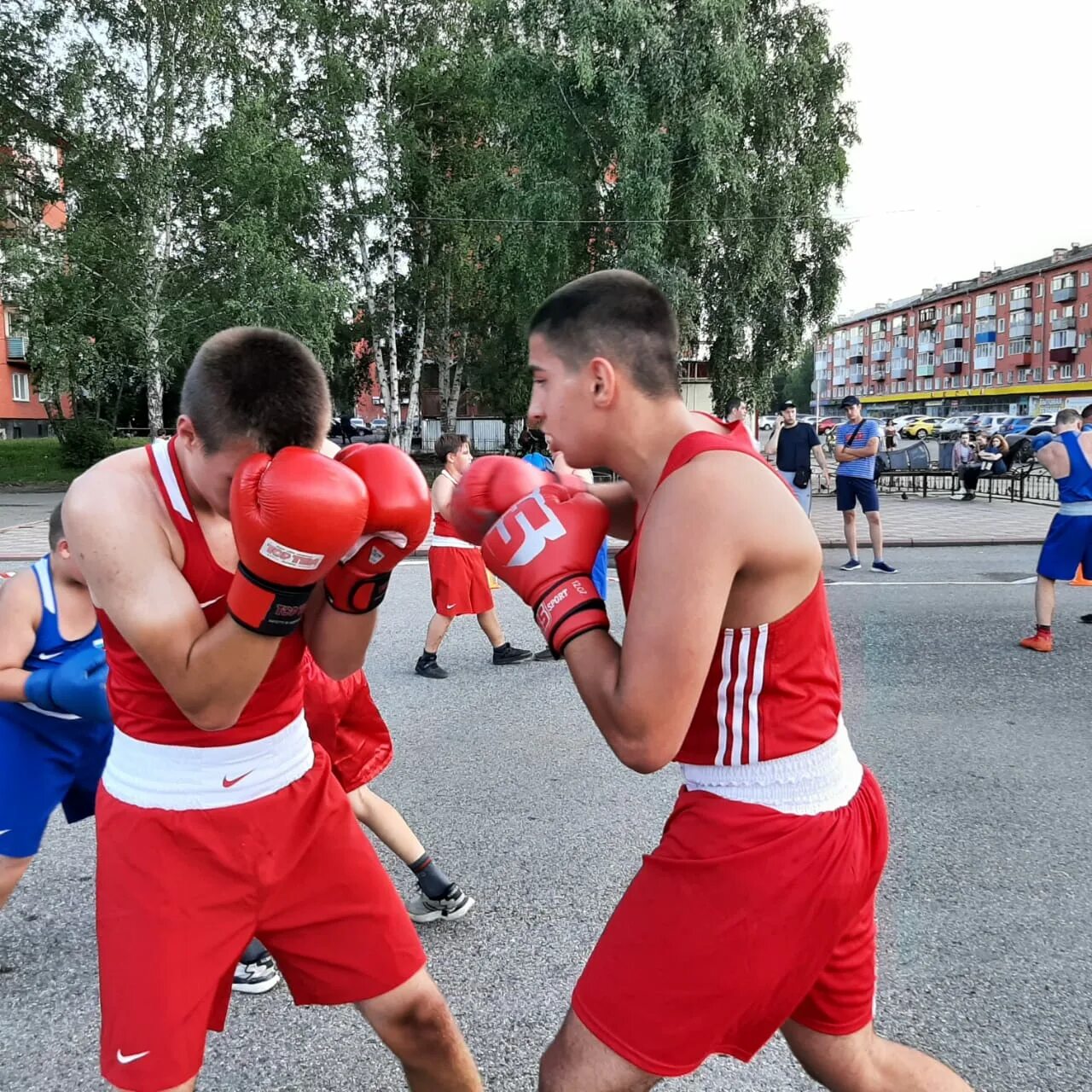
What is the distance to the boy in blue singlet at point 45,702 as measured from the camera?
2367mm

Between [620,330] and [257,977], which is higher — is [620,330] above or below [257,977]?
above

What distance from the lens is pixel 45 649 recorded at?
8.28 feet

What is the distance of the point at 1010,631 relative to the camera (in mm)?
6848

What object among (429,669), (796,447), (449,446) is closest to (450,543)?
(429,669)

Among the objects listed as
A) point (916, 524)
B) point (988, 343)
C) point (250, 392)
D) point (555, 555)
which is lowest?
point (916, 524)

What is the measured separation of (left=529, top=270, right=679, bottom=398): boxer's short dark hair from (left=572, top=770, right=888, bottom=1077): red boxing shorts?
2.37ft

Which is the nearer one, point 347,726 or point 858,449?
point 347,726

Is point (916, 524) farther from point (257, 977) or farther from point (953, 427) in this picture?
point (953, 427)

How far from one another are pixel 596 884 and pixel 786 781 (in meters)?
1.80

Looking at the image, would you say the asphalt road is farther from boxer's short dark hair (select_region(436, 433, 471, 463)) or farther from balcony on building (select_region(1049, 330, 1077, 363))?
Answer: balcony on building (select_region(1049, 330, 1077, 363))

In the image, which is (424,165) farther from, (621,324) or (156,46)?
(621,324)

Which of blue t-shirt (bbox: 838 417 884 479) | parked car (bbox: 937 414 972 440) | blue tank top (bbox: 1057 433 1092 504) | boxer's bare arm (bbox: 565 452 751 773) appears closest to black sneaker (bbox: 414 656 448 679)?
blue tank top (bbox: 1057 433 1092 504)

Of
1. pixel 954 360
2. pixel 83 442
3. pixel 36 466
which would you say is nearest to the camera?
pixel 83 442

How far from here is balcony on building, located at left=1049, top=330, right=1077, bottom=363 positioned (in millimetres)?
71188
